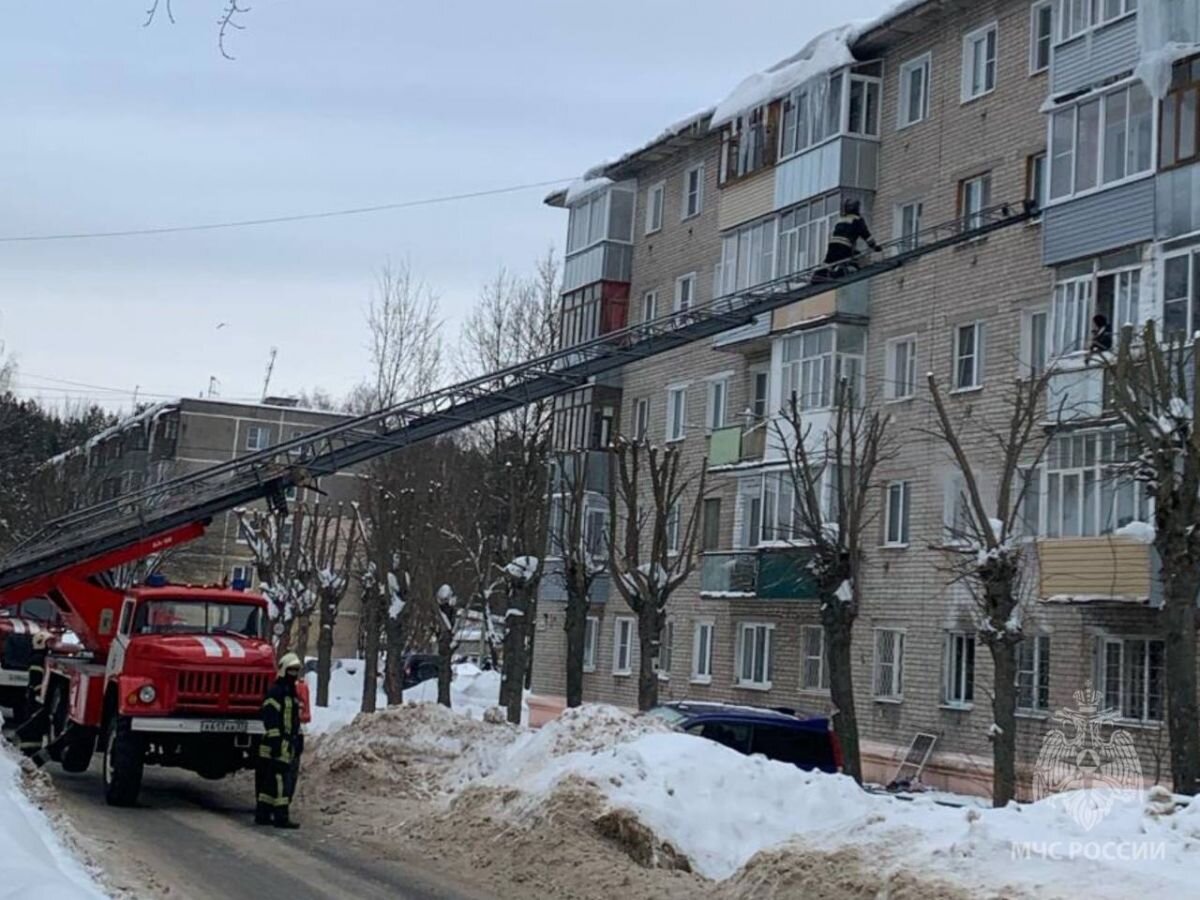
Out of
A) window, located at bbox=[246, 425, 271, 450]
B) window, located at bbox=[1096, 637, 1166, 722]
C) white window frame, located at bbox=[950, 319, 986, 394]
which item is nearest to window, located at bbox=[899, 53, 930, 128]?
white window frame, located at bbox=[950, 319, 986, 394]

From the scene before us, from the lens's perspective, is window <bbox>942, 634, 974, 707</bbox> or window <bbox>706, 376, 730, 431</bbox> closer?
window <bbox>942, 634, 974, 707</bbox>

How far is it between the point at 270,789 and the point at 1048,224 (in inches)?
613

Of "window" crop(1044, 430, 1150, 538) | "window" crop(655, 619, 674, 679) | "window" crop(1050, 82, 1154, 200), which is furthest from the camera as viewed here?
"window" crop(655, 619, 674, 679)

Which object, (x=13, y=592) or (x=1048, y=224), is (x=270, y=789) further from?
(x=1048, y=224)

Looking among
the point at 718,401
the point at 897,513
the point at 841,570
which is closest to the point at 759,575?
the point at 897,513

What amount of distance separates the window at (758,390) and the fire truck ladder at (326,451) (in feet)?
33.8

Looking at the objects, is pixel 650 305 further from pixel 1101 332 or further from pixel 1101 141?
pixel 1101 332

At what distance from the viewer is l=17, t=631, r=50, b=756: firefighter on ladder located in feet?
66.0

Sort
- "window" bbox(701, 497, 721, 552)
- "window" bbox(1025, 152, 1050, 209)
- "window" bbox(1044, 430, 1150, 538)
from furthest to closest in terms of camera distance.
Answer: "window" bbox(701, 497, 721, 552)
"window" bbox(1025, 152, 1050, 209)
"window" bbox(1044, 430, 1150, 538)

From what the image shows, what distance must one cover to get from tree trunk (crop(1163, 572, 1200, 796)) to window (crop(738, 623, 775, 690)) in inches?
620

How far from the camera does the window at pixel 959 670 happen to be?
84.1 feet

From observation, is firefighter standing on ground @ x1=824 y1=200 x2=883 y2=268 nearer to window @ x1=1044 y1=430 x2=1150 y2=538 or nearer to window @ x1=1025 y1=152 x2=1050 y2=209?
window @ x1=1025 y1=152 x2=1050 y2=209

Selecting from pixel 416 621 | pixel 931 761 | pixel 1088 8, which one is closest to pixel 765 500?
pixel 931 761

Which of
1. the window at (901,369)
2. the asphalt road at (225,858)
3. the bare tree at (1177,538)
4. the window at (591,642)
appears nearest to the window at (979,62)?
the window at (901,369)
